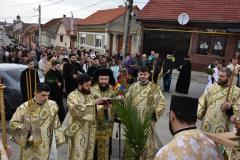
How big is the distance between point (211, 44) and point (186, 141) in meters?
20.8

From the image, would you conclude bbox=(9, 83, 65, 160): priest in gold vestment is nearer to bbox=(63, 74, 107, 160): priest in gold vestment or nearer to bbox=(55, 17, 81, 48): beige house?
bbox=(63, 74, 107, 160): priest in gold vestment

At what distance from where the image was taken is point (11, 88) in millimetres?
9000

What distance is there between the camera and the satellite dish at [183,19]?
22828 millimetres

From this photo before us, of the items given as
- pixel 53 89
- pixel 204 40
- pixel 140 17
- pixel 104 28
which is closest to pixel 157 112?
pixel 53 89

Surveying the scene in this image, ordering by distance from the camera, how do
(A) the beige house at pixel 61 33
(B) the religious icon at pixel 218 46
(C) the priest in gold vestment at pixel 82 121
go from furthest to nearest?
(A) the beige house at pixel 61 33
(B) the religious icon at pixel 218 46
(C) the priest in gold vestment at pixel 82 121

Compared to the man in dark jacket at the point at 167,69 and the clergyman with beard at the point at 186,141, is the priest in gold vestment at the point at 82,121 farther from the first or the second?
the man in dark jacket at the point at 167,69

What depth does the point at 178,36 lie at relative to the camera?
962 inches

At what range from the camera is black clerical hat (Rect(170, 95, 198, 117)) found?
277cm

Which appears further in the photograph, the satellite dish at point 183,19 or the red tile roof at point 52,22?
the red tile roof at point 52,22

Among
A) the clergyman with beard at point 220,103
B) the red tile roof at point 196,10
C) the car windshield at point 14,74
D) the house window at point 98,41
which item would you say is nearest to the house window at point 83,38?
the house window at point 98,41

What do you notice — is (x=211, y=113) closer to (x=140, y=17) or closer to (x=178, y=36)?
(x=178, y=36)

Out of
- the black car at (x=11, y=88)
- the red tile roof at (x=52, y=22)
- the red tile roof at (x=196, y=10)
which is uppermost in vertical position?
the red tile roof at (x=196, y=10)

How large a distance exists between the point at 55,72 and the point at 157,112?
13.2 ft

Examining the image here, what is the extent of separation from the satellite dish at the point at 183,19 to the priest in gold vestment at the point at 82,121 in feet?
61.4
